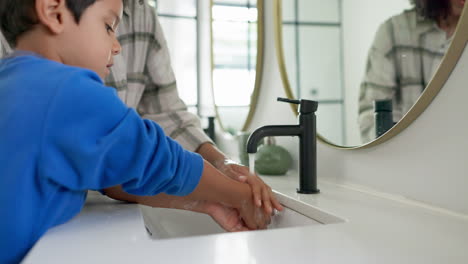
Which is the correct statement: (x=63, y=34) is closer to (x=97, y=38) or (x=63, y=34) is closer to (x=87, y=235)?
(x=97, y=38)

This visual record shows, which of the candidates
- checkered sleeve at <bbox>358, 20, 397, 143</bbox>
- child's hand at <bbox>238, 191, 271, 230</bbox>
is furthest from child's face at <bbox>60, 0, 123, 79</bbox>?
checkered sleeve at <bbox>358, 20, 397, 143</bbox>

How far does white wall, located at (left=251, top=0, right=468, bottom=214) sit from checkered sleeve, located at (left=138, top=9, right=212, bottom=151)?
0.46 meters

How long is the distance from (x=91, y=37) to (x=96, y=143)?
0.82 feet

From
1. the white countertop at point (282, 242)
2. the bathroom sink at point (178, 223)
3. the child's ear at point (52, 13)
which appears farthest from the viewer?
the bathroom sink at point (178, 223)

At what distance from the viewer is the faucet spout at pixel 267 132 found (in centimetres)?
94

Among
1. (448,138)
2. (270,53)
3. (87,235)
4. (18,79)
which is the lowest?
(87,235)

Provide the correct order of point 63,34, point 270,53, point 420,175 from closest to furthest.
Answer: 1. point 63,34
2. point 420,175
3. point 270,53

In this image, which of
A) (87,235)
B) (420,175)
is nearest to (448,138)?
(420,175)

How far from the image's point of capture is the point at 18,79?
59cm

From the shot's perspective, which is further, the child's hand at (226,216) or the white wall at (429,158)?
the child's hand at (226,216)

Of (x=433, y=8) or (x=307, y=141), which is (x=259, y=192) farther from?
(x=433, y=8)

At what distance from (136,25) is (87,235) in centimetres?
81

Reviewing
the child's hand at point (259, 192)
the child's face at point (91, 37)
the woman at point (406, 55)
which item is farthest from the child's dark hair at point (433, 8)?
the child's face at point (91, 37)

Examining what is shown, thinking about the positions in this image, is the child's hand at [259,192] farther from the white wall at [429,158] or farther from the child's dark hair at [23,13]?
the child's dark hair at [23,13]
